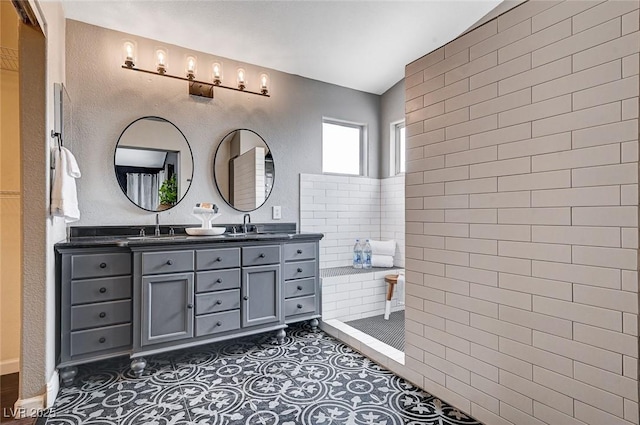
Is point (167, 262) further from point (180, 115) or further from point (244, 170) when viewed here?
point (180, 115)

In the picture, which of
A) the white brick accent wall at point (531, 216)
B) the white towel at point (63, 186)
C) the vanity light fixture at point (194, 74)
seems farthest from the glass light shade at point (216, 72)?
the white brick accent wall at point (531, 216)

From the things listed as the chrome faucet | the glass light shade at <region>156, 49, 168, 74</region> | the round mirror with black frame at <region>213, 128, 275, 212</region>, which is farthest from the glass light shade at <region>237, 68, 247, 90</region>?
the chrome faucet

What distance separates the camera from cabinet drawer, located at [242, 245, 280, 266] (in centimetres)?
266

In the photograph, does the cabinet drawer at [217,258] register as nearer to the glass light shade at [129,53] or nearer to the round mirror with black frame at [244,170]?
the round mirror with black frame at [244,170]

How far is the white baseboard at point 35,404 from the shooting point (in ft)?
5.99

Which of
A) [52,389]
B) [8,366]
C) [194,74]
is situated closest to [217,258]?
[52,389]

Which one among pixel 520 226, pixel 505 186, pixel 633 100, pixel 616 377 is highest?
pixel 633 100

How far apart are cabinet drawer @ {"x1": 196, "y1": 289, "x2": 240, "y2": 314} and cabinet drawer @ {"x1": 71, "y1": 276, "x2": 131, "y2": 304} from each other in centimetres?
48

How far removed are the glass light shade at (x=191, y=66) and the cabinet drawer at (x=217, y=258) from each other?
157cm

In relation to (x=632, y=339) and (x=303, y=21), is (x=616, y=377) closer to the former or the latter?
(x=632, y=339)

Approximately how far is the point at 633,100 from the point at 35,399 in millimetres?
3148

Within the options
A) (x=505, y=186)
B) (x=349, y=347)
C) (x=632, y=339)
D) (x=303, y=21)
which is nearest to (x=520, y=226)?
(x=505, y=186)

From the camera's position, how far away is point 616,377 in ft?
4.15

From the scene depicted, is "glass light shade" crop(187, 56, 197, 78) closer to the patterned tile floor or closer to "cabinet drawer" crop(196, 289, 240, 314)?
"cabinet drawer" crop(196, 289, 240, 314)
